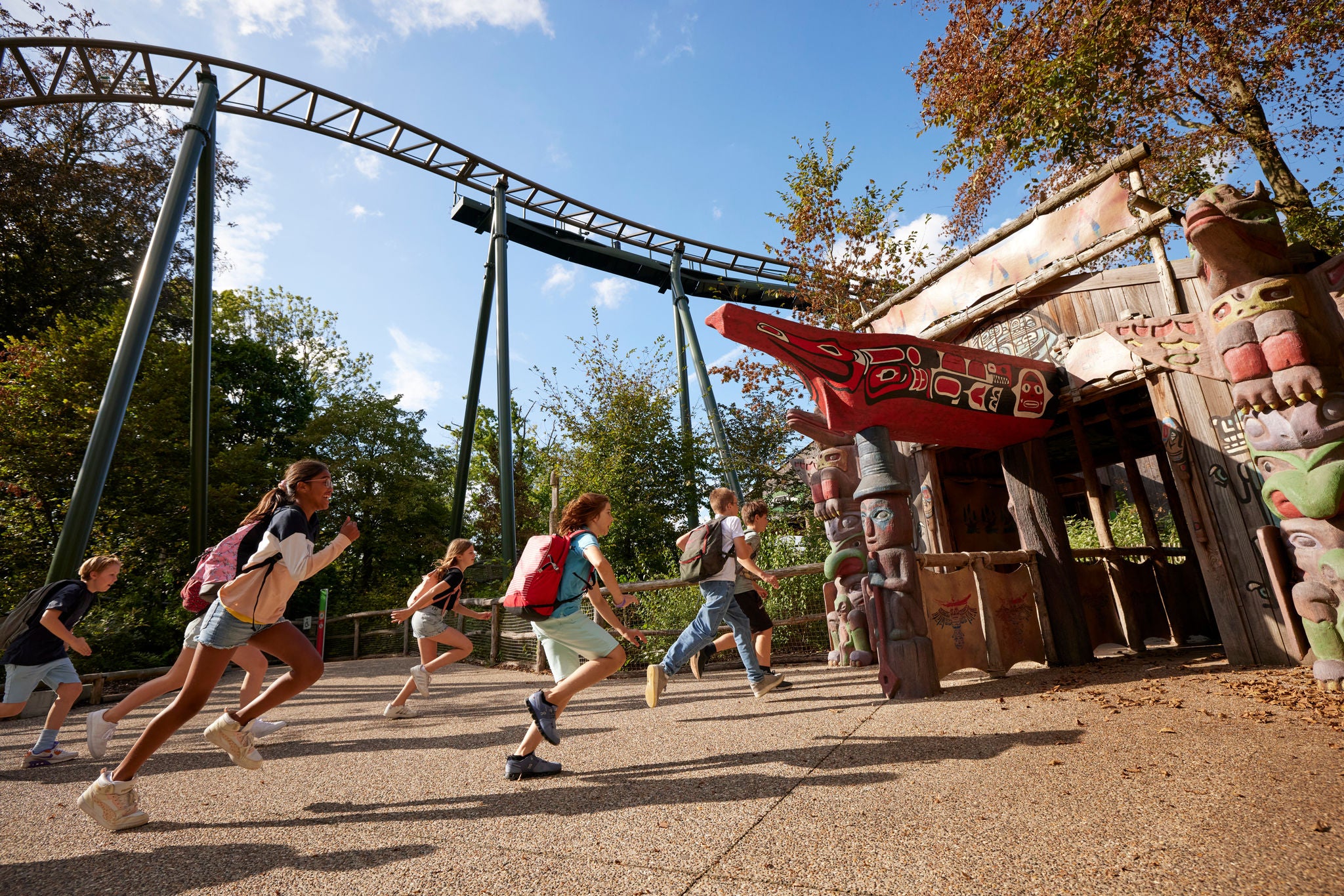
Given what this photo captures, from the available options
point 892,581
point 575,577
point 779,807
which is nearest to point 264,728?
point 575,577

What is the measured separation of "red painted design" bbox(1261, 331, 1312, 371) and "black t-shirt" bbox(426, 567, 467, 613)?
5542 millimetres

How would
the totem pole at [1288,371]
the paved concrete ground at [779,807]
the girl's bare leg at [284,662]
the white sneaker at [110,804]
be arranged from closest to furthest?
the paved concrete ground at [779,807]
the white sneaker at [110,804]
the girl's bare leg at [284,662]
the totem pole at [1288,371]

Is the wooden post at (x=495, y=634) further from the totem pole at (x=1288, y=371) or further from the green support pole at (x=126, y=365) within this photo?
the totem pole at (x=1288, y=371)

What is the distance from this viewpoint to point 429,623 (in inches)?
207

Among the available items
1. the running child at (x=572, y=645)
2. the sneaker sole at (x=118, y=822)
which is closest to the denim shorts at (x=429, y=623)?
the running child at (x=572, y=645)

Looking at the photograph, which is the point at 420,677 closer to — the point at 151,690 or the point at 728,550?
the point at 151,690

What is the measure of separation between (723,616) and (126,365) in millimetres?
7856

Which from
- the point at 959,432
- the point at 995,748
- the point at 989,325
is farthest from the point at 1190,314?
the point at 995,748

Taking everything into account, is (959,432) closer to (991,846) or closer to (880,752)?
(880,752)

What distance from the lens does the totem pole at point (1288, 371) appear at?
11.3 ft

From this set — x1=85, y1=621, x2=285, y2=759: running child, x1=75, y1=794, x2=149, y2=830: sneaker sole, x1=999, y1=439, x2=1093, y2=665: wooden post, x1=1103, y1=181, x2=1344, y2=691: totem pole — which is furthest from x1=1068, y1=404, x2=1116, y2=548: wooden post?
x1=75, y1=794, x2=149, y2=830: sneaker sole

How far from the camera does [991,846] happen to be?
6.40 ft

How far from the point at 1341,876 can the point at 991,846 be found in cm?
82

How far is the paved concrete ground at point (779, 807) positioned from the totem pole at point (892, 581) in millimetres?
287
